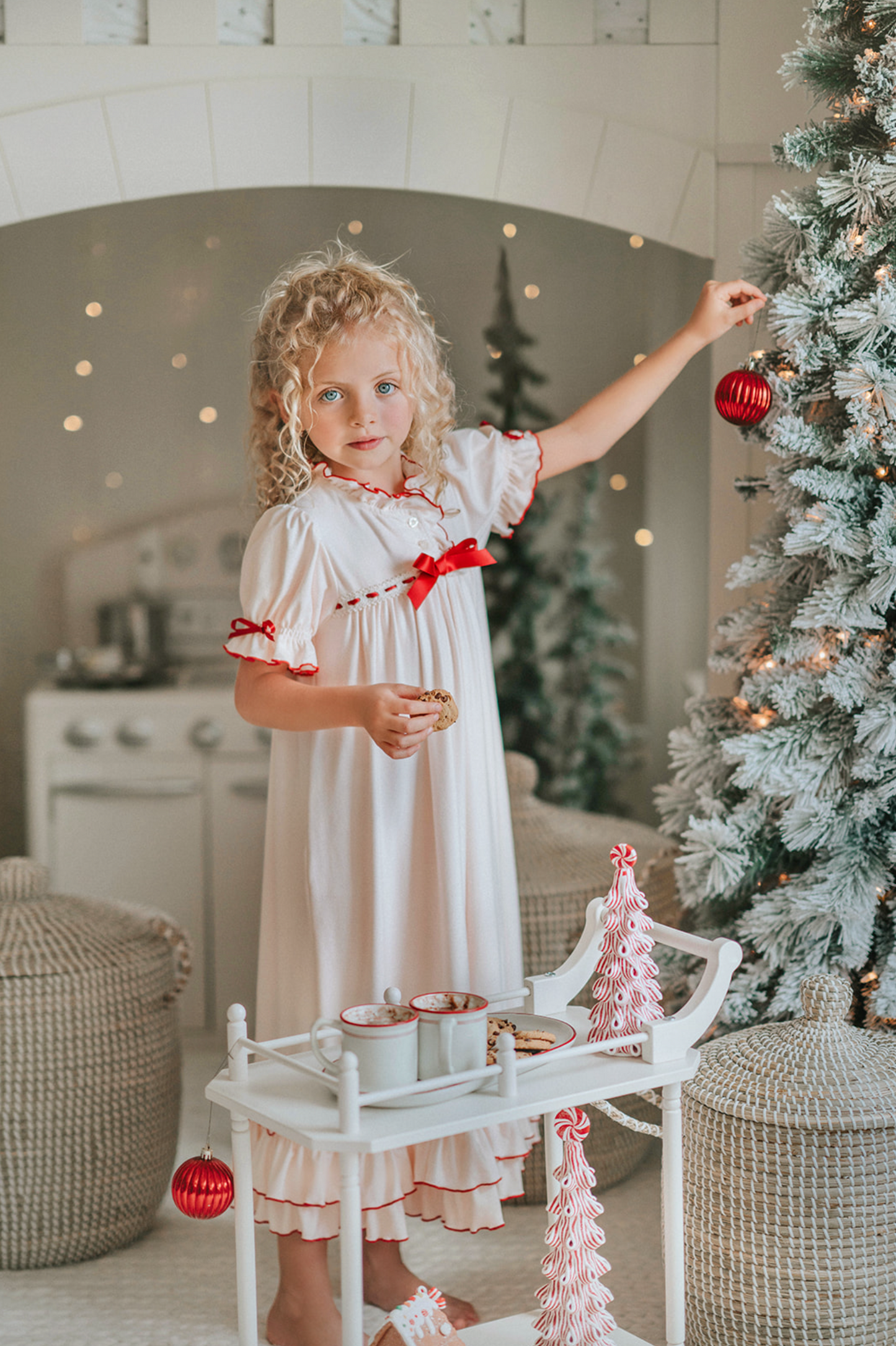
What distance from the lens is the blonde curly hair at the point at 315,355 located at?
1638mm

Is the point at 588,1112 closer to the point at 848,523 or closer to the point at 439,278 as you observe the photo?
the point at 848,523

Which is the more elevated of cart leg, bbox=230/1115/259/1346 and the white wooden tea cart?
the white wooden tea cart

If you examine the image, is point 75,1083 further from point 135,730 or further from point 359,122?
point 359,122

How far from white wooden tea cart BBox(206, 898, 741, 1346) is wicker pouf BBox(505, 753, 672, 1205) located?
562mm

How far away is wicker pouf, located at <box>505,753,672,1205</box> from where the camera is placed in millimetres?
2150

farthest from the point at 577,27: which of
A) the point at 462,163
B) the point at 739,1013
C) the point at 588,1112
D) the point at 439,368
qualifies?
the point at 588,1112

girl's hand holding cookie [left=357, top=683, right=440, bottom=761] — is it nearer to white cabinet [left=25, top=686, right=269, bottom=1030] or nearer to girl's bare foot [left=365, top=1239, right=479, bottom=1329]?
girl's bare foot [left=365, top=1239, right=479, bottom=1329]

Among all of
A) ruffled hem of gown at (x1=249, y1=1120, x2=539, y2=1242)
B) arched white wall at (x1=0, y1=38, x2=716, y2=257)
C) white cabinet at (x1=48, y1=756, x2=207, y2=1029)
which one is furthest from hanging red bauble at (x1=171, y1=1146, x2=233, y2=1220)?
arched white wall at (x1=0, y1=38, x2=716, y2=257)

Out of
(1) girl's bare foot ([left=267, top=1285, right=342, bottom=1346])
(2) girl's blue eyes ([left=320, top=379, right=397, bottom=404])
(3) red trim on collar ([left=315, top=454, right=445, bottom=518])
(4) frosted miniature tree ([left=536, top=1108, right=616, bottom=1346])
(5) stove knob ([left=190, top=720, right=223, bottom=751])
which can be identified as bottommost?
(1) girl's bare foot ([left=267, top=1285, right=342, bottom=1346])

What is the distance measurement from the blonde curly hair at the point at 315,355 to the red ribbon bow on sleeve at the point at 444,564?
122 mm

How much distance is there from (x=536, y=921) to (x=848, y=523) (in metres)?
0.85

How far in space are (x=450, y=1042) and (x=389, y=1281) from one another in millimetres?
728

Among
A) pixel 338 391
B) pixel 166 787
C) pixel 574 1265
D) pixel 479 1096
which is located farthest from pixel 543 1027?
pixel 166 787

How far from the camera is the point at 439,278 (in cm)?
275
